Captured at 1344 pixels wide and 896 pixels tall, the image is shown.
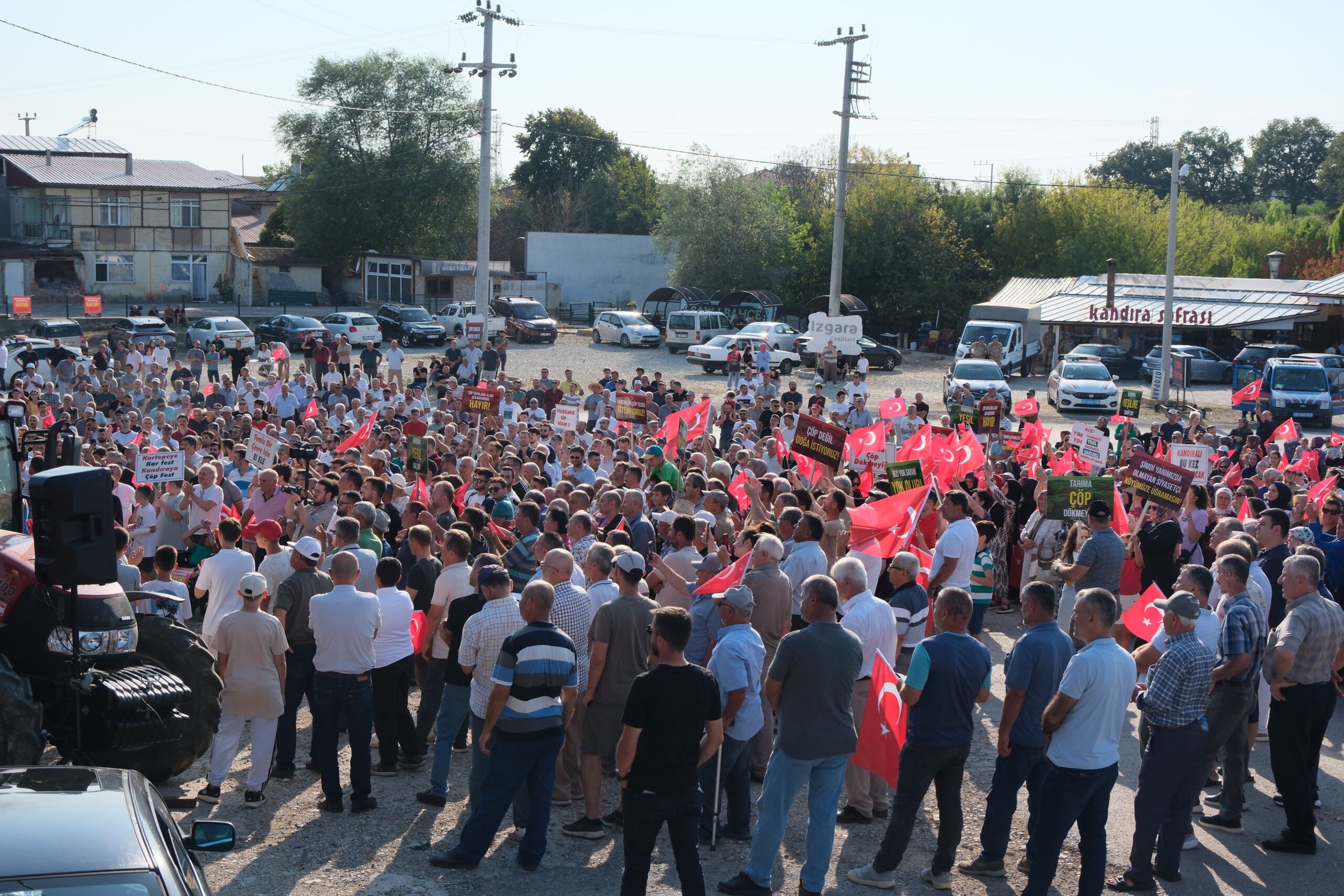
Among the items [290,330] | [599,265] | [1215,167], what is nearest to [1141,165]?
[1215,167]

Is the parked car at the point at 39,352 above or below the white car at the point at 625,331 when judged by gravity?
below

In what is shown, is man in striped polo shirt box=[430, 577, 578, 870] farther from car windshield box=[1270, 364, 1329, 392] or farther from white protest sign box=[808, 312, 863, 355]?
car windshield box=[1270, 364, 1329, 392]

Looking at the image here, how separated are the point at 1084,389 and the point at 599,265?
3480 centimetres

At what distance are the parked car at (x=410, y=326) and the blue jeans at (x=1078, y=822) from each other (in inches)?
1623

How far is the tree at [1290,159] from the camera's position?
113875 mm

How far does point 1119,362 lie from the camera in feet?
139

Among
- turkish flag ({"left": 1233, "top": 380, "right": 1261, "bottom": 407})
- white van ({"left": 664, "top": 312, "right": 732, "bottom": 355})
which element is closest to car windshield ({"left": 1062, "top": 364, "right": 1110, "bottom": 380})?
turkish flag ({"left": 1233, "top": 380, "right": 1261, "bottom": 407})

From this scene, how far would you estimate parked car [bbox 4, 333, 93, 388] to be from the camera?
2952 centimetres

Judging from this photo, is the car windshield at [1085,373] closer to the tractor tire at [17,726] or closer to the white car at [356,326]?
the white car at [356,326]

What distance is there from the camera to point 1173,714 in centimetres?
662

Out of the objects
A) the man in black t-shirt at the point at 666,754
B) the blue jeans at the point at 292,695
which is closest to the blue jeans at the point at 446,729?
the blue jeans at the point at 292,695

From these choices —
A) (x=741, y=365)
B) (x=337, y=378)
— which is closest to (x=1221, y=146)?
(x=741, y=365)

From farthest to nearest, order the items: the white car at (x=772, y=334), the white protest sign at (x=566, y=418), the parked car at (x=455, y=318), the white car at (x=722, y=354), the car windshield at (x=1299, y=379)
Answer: the parked car at (x=455, y=318) → the white car at (x=772, y=334) → the white car at (x=722, y=354) → the car windshield at (x=1299, y=379) → the white protest sign at (x=566, y=418)

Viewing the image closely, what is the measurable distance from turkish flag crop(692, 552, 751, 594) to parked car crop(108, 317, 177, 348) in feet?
112
